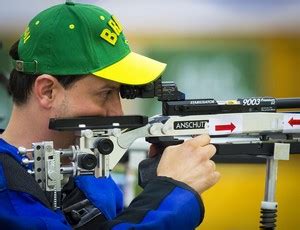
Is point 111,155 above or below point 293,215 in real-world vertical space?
above

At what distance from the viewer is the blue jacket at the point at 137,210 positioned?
1.74m

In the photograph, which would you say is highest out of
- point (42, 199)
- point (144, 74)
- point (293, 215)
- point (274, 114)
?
point (144, 74)

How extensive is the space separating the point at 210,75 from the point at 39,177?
2547 millimetres

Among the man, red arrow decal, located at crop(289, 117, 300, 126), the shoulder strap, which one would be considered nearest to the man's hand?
the man

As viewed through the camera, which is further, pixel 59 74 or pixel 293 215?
pixel 293 215

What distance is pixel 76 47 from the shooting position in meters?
1.96

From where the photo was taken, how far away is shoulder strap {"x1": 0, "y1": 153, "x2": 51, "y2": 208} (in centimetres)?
176

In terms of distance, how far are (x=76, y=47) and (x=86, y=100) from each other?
0.17m

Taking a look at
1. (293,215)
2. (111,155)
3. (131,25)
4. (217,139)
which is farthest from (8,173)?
(293,215)

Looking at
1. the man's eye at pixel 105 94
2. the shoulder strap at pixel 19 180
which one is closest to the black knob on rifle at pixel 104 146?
the man's eye at pixel 105 94

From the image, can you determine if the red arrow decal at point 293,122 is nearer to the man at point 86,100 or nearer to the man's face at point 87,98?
the man at point 86,100

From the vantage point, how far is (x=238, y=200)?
13.9ft

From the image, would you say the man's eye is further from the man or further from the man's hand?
the man's hand

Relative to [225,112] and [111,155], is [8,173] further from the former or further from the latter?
[225,112]
